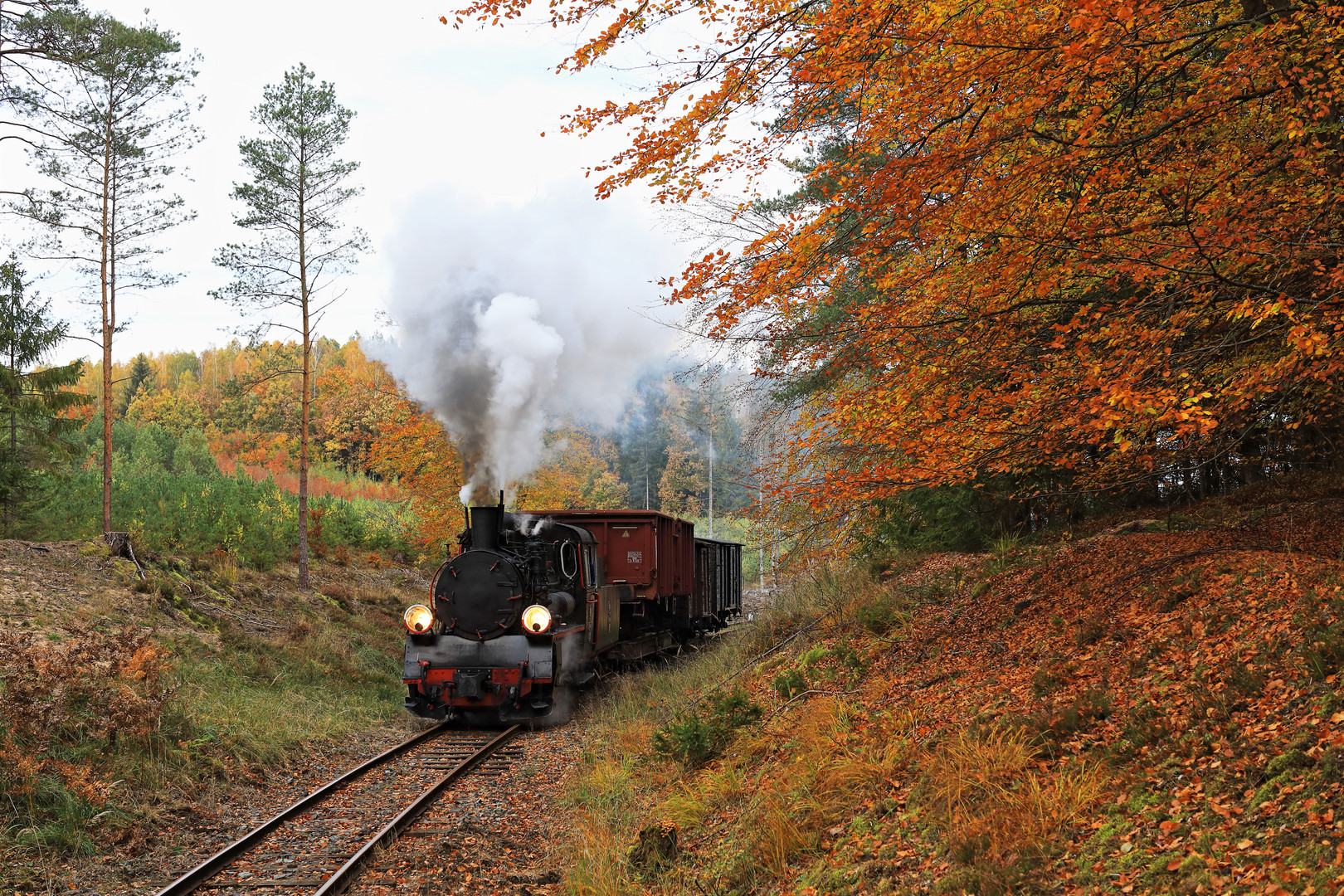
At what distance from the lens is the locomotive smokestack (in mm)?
12008

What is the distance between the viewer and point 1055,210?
668cm

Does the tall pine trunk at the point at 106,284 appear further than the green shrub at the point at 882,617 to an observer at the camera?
Yes

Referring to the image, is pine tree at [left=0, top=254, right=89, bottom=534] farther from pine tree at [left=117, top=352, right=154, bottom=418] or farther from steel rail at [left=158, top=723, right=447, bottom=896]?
pine tree at [left=117, top=352, right=154, bottom=418]

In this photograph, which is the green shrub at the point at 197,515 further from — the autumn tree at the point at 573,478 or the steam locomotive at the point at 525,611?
the steam locomotive at the point at 525,611

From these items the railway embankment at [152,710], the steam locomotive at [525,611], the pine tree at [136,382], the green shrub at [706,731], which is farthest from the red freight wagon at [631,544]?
the pine tree at [136,382]

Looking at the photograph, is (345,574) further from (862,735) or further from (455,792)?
(862,735)

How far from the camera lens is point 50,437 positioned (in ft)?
54.2

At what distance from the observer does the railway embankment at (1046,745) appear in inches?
144

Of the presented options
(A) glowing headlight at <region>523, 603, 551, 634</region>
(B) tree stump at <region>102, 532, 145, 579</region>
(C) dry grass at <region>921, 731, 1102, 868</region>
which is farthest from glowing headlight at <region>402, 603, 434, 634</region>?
(C) dry grass at <region>921, 731, 1102, 868</region>

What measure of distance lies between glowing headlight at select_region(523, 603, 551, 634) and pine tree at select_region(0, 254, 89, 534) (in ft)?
35.0

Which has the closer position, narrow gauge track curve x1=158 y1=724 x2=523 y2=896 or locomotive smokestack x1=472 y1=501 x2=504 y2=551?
narrow gauge track curve x1=158 y1=724 x2=523 y2=896

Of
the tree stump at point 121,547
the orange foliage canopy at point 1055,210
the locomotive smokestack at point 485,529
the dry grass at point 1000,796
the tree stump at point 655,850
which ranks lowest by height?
the tree stump at point 655,850

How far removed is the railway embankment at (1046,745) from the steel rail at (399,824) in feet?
4.50

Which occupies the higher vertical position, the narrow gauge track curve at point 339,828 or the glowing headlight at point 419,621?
the glowing headlight at point 419,621
